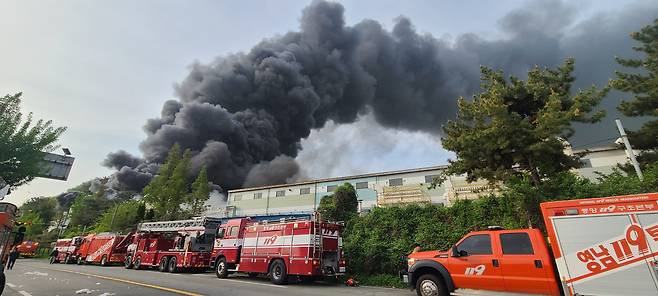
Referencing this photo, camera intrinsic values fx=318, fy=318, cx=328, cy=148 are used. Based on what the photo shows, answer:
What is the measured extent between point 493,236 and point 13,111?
1252cm

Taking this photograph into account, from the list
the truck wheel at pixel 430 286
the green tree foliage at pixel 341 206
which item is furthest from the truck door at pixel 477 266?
the green tree foliage at pixel 341 206

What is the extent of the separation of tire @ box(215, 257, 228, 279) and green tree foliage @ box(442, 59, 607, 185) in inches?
418

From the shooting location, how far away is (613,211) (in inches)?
222

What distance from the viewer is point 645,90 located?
48.4 feet

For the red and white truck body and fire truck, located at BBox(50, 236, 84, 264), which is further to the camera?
fire truck, located at BBox(50, 236, 84, 264)

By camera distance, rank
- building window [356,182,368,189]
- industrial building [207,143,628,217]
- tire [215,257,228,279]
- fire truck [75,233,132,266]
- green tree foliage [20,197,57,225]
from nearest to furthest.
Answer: tire [215,257,228,279] → fire truck [75,233,132,266] → industrial building [207,143,628,217] → building window [356,182,368,189] → green tree foliage [20,197,57,225]

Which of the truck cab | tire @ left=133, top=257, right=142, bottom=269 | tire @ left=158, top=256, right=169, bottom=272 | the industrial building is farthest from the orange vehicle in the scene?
the truck cab

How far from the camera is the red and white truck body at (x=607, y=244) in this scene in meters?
5.23

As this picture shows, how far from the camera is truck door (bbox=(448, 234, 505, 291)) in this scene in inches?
264

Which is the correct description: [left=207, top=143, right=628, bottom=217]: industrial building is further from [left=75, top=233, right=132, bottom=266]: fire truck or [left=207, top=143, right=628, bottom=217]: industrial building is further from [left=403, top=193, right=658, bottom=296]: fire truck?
[left=403, top=193, right=658, bottom=296]: fire truck

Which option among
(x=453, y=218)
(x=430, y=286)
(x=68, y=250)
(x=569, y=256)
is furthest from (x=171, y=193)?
(x=569, y=256)

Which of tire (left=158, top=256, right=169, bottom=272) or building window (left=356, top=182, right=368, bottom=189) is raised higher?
building window (left=356, top=182, right=368, bottom=189)

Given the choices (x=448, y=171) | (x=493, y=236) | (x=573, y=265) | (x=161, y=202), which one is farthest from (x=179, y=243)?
(x=161, y=202)

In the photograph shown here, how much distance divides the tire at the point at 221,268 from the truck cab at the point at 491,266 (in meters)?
9.44
